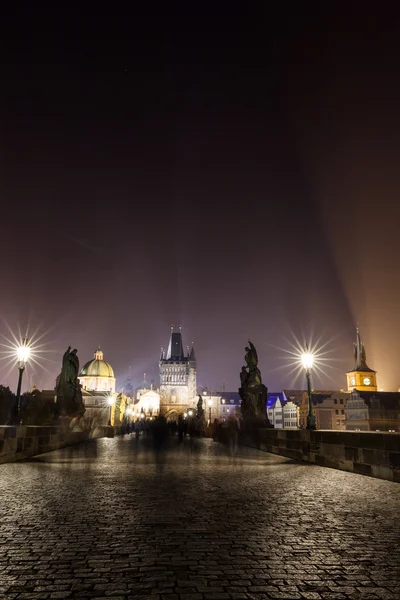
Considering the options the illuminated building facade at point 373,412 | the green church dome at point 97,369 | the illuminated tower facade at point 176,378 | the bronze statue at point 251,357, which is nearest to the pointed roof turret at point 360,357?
the illuminated building facade at point 373,412

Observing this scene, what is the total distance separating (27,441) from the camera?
17062 mm

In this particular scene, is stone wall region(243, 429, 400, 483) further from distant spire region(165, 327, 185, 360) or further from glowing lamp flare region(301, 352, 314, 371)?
distant spire region(165, 327, 185, 360)

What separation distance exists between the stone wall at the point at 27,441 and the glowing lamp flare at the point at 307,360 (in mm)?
12455

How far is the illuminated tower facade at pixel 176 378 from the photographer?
16112 centimetres

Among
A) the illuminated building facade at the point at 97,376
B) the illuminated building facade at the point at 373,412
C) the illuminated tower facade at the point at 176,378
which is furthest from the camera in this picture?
the illuminated tower facade at the point at 176,378

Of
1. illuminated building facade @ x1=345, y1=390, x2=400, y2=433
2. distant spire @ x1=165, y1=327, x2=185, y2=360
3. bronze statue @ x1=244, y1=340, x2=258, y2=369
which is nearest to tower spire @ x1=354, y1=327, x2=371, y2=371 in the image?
illuminated building facade @ x1=345, y1=390, x2=400, y2=433

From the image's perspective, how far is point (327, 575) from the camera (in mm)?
4289

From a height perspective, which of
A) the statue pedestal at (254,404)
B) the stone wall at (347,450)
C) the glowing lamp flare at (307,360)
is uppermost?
the glowing lamp flare at (307,360)

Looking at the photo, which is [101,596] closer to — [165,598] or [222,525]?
[165,598]

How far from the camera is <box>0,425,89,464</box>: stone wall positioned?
1481 cm

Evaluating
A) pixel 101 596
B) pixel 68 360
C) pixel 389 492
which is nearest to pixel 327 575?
pixel 101 596

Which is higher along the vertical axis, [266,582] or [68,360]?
[68,360]

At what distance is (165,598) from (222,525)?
2704mm

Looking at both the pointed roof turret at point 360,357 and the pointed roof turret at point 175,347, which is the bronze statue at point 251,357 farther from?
the pointed roof turret at point 175,347
